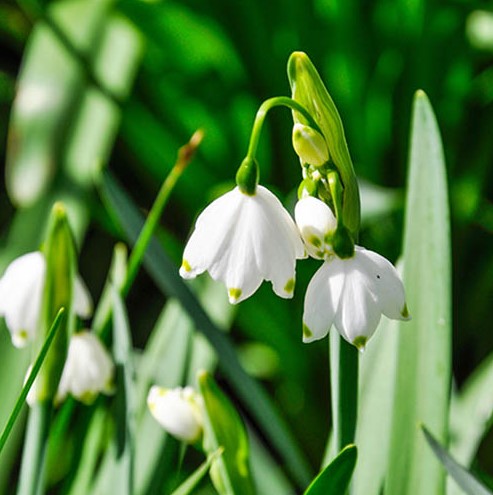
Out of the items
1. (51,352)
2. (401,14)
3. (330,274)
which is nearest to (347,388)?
(330,274)

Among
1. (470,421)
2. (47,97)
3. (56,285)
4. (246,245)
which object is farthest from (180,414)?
(47,97)

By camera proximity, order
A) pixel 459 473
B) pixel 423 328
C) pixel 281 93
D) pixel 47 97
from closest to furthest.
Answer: pixel 459 473 < pixel 423 328 < pixel 47 97 < pixel 281 93

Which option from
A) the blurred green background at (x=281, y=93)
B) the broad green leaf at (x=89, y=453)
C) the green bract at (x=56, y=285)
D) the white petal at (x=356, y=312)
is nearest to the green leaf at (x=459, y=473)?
the white petal at (x=356, y=312)

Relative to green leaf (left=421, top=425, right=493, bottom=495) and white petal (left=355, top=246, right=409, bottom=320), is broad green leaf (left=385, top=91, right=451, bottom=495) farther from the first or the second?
white petal (left=355, top=246, right=409, bottom=320)

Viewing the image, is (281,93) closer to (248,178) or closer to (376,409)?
(376,409)

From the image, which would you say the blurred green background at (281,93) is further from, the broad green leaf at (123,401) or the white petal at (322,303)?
the white petal at (322,303)

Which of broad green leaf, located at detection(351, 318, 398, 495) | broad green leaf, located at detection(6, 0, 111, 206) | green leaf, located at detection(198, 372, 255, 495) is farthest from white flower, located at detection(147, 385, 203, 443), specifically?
broad green leaf, located at detection(6, 0, 111, 206)
